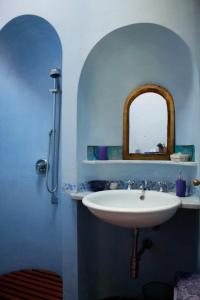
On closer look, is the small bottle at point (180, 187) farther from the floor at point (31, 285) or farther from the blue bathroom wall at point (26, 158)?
the floor at point (31, 285)

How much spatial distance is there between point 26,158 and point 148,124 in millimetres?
1171

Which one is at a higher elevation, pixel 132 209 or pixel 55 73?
pixel 55 73

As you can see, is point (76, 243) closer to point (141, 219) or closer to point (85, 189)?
point (85, 189)

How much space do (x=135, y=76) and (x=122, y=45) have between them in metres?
0.24

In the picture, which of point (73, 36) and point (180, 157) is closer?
point (180, 157)

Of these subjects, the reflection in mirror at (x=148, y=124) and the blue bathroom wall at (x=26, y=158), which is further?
the blue bathroom wall at (x=26, y=158)

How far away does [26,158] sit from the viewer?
2248mm

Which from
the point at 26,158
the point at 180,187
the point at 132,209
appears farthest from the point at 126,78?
the point at 26,158

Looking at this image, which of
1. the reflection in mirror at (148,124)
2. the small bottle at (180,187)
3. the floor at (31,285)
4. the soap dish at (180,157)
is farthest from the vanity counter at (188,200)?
the floor at (31,285)

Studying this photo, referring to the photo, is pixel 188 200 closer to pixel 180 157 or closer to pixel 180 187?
pixel 180 187

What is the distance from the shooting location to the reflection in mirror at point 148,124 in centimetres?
173

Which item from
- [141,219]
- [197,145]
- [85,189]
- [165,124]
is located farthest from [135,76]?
[141,219]

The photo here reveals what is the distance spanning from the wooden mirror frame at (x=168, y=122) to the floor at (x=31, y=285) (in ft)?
4.05

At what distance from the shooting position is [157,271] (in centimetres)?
180
